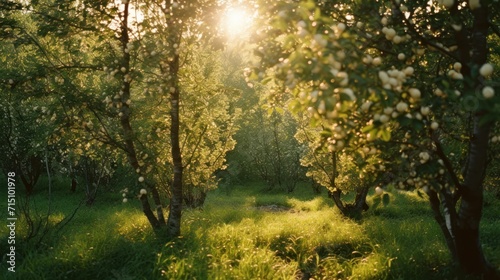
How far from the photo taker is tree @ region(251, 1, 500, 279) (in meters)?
3.27

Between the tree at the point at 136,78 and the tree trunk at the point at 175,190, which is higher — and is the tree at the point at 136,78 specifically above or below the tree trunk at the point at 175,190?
above

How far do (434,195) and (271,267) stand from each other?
10.6 ft

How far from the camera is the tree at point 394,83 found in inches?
129

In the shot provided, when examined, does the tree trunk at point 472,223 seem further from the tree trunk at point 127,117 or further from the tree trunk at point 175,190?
the tree trunk at point 127,117

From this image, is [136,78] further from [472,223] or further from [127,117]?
[472,223]

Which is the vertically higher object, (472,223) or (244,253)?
(472,223)

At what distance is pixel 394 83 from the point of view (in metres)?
3.32

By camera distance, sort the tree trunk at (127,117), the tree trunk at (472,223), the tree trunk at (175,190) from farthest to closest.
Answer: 1. the tree trunk at (175,190)
2. the tree trunk at (127,117)
3. the tree trunk at (472,223)

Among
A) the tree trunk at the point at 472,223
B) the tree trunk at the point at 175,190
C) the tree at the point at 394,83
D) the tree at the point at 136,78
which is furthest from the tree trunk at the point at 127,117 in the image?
the tree trunk at the point at 472,223

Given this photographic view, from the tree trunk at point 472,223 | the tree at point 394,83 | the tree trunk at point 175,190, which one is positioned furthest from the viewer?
the tree trunk at point 175,190

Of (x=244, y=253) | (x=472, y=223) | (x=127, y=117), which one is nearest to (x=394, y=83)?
(x=472, y=223)

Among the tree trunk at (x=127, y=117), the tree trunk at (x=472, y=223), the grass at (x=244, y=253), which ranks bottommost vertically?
the grass at (x=244, y=253)

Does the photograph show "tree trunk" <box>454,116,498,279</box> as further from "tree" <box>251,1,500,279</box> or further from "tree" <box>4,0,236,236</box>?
"tree" <box>4,0,236,236</box>

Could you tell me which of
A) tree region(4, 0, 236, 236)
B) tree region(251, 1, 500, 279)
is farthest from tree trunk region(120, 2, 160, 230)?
tree region(251, 1, 500, 279)
